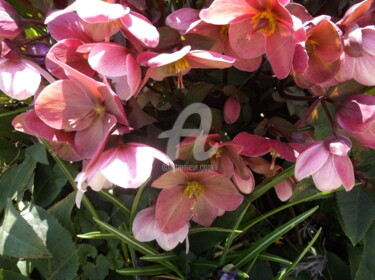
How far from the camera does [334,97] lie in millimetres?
457

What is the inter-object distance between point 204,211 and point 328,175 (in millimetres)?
149

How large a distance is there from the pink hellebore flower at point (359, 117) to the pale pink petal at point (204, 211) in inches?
6.7

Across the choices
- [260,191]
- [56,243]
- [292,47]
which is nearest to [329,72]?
[292,47]

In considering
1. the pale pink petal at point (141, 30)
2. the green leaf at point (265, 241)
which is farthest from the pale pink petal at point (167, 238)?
the pale pink petal at point (141, 30)

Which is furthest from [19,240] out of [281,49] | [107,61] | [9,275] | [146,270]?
[281,49]

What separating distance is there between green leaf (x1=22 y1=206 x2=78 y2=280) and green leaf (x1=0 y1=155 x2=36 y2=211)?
0.05m

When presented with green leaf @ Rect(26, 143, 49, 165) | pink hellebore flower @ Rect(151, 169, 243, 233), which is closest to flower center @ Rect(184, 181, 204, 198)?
pink hellebore flower @ Rect(151, 169, 243, 233)

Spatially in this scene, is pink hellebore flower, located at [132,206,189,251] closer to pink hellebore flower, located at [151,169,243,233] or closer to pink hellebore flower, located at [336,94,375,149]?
pink hellebore flower, located at [151,169,243,233]

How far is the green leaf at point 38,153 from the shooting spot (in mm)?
582

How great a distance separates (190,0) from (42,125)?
0.24 meters

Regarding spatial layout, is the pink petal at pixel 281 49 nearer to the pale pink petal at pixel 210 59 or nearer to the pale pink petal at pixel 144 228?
the pale pink petal at pixel 210 59

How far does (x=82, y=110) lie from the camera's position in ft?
1.34

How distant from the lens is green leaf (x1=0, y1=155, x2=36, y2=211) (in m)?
0.59

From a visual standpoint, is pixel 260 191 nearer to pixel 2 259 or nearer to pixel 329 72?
pixel 329 72
